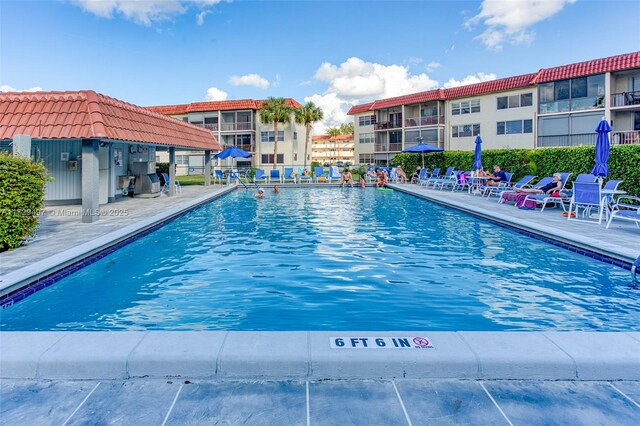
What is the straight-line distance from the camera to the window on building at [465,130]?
37781 mm

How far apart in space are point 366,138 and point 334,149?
57835 mm

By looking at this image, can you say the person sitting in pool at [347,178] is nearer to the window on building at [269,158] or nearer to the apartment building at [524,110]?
the apartment building at [524,110]

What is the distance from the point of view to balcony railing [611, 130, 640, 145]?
27708 millimetres

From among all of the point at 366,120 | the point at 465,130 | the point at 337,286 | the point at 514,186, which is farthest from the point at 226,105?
the point at 337,286

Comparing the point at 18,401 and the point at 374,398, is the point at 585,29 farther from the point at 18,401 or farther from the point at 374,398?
the point at 18,401

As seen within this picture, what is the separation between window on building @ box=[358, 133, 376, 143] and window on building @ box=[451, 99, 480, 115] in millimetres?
11259

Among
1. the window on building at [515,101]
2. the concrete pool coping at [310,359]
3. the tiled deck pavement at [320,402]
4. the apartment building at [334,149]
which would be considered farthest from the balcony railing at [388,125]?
the apartment building at [334,149]

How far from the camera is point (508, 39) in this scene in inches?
982

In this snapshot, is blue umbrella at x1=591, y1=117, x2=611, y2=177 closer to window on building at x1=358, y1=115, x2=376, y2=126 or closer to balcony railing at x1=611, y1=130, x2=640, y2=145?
balcony railing at x1=611, y1=130, x2=640, y2=145

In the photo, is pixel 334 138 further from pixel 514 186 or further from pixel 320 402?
pixel 320 402

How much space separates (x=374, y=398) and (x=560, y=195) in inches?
475

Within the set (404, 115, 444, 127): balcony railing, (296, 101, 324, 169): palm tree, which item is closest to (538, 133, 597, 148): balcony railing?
(404, 115, 444, 127): balcony railing

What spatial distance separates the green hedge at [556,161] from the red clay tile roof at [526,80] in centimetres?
1011

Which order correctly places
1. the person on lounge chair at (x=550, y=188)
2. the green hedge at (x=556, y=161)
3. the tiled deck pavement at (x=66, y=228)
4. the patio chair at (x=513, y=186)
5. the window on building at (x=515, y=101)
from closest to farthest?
the tiled deck pavement at (x=66, y=228)
the person on lounge chair at (x=550, y=188)
the green hedge at (x=556, y=161)
the patio chair at (x=513, y=186)
the window on building at (x=515, y=101)
